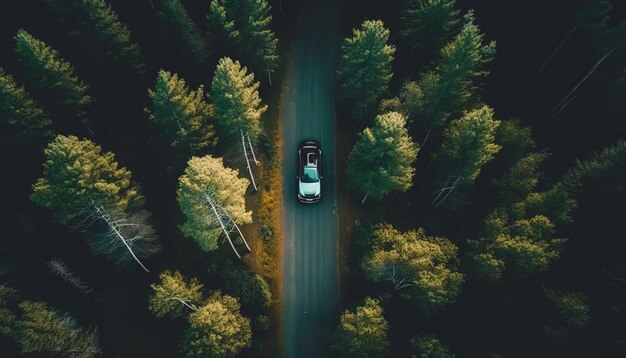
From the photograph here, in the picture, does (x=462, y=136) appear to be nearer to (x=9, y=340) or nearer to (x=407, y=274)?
(x=407, y=274)

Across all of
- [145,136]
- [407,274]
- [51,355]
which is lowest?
[51,355]

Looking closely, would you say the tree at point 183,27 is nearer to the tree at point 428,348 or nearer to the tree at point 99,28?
the tree at point 99,28

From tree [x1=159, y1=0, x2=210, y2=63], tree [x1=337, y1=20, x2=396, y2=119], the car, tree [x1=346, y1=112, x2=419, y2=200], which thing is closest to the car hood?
the car

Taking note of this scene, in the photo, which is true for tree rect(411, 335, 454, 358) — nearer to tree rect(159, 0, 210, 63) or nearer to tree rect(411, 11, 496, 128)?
tree rect(411, 11, 496, 128)

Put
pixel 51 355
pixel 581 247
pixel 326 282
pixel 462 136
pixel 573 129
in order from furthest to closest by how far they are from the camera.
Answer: pixel 573 129
pixel 326 282
pixel 581 247
pixel 462 136
pixel 51 355

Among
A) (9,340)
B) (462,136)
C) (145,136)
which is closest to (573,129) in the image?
(462,136)
